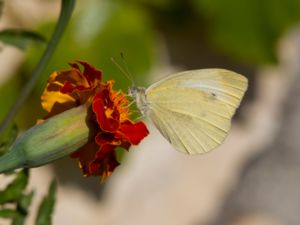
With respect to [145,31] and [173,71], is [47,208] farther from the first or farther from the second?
[173,71]

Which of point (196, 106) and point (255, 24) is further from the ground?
point (196, 106)

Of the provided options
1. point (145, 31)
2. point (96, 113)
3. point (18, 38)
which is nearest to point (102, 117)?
point (96, 113)

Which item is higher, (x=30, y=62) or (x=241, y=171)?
(x=30, y=62)

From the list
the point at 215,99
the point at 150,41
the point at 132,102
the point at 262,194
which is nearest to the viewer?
the point at 132,102

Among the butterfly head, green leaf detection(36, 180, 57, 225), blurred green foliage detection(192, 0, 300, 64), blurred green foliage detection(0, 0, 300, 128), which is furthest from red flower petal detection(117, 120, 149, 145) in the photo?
blurred green foliage detection(192, 0, 300, 64)

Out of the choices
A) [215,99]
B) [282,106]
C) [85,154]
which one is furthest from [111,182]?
[85,154]

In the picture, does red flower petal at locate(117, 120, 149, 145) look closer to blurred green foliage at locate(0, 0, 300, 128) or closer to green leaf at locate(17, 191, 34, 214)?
green leaf at locate(17, 191, 34, 214)

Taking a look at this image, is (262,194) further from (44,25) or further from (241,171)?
(44,25)
